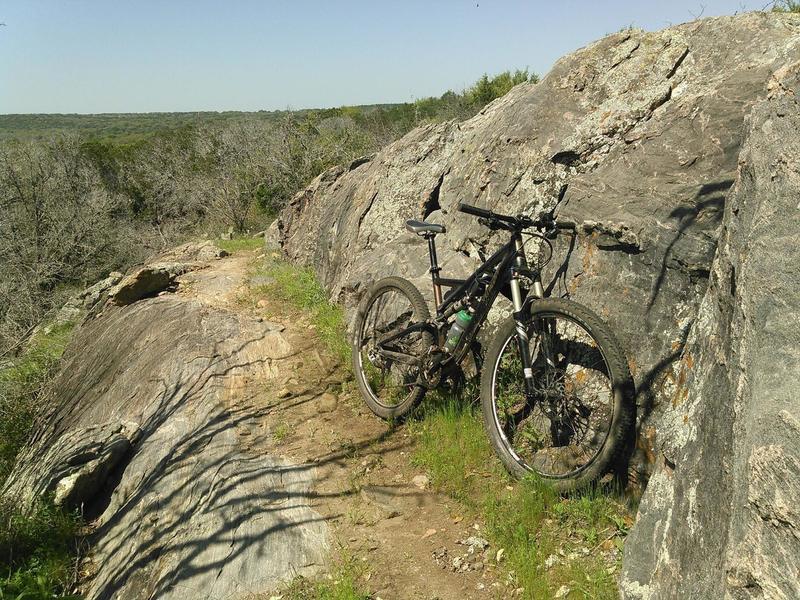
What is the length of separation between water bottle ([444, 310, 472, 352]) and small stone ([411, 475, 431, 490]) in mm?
973

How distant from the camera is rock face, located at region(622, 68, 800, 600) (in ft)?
5.05

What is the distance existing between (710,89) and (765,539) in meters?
3.22

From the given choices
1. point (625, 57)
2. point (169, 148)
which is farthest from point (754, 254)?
point (169, 148)

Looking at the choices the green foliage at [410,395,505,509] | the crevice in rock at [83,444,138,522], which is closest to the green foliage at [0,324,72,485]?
the crevice in rock at [83,444,138,522]

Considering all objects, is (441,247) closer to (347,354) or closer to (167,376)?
(347,354)

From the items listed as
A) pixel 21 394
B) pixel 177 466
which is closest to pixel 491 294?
pixel 177 466

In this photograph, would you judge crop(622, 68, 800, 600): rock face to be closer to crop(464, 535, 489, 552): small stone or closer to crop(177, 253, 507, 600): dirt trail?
crop(464, 535, 489, 552): small stone

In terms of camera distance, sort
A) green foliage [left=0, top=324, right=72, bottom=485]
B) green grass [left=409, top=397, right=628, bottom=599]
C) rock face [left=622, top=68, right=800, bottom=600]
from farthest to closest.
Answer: green foliage [left=0, top=324, right=72, bottom=485] → green grass [left=409, top=397, right=628, bottom=599] → rock face [left=622, top=68, right=800, bottom=600]

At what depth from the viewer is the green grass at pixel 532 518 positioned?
2865 mm

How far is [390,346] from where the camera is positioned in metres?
4.85

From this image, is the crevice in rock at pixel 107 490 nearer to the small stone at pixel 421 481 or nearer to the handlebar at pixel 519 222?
the small stone at pixel 421 481

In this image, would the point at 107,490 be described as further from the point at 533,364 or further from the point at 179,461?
the point at 533,364

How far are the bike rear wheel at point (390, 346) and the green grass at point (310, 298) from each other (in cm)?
66

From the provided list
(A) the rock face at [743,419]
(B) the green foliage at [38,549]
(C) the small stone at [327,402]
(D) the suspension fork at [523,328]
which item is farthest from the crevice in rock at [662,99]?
(B) the green foliage at [38,549]
